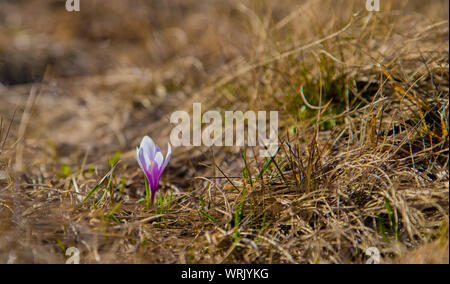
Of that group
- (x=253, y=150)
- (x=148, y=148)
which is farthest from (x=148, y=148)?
(x=253, y=150)

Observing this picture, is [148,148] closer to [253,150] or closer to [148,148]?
[148,148]

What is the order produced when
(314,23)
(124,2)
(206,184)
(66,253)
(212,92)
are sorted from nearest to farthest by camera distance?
(66,253) → (206,184) → (314,23) → (212,92) → (124,2)

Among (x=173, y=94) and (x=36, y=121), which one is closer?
(x=36, y=121)

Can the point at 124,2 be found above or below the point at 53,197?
above

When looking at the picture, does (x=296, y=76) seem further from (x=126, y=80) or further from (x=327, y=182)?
(x=126, y=80)

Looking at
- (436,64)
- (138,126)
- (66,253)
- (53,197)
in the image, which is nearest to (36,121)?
(138,126)

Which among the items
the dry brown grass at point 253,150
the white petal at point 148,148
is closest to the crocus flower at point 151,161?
the white petal at point 148,148

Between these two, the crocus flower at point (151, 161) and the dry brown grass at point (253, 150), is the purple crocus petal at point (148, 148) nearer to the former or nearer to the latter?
the crocus flower at point (151, 161)

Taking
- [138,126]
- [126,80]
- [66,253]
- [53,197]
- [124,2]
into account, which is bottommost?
[66,253]

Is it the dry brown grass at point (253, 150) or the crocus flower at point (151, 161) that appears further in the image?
the crocus flower at point (151, 161)
